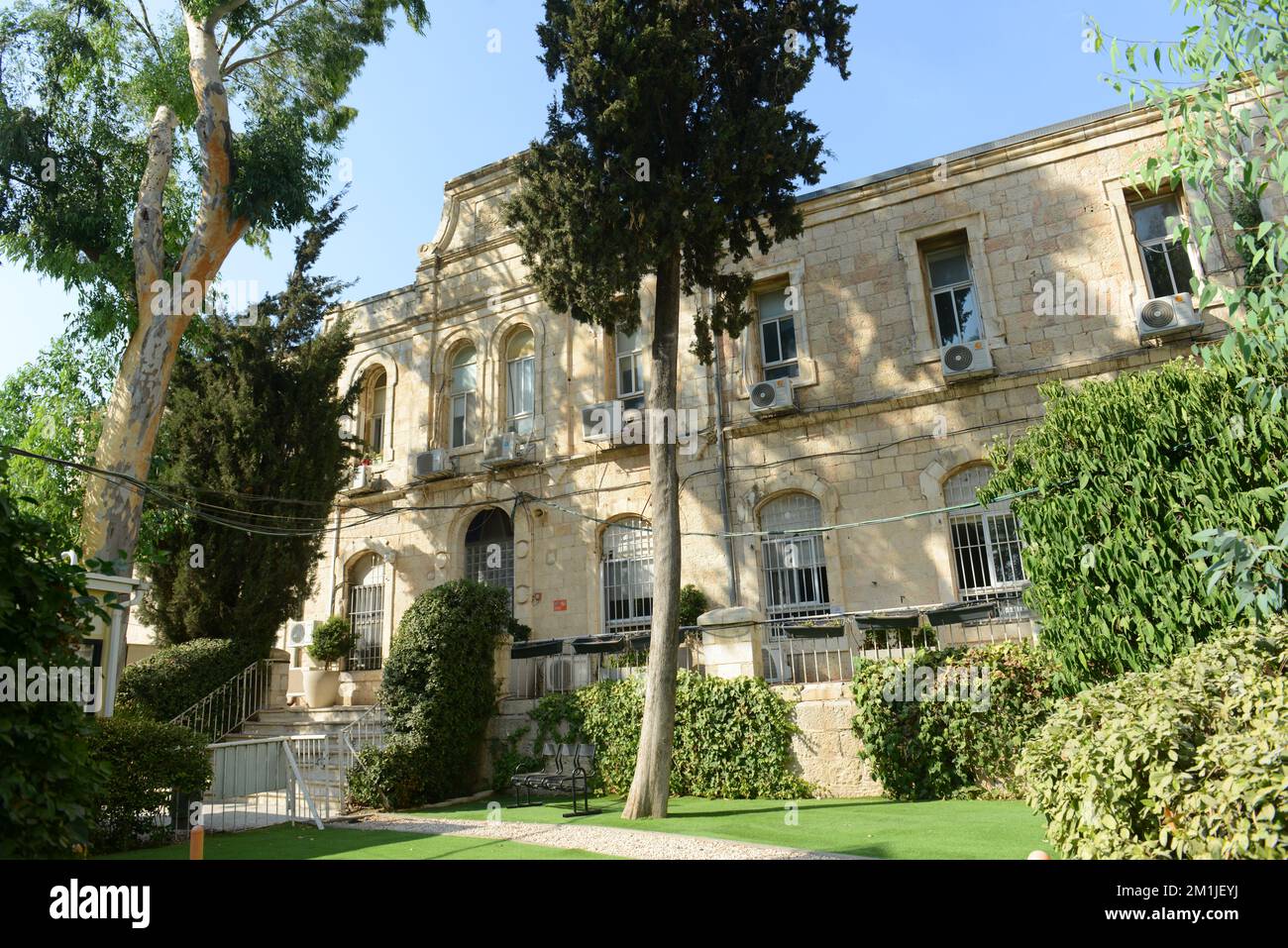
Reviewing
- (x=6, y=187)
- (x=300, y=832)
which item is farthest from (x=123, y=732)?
(x=6, y=187)

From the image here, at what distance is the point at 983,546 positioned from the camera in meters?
14.2

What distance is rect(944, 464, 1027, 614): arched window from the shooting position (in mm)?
13852

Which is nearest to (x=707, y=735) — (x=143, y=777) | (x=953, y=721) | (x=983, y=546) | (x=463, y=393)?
(x=953, y=721)

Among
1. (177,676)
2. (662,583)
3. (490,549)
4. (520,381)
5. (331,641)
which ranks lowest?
(177,676)

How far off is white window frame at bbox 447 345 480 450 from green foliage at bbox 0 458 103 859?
15396 millimetres

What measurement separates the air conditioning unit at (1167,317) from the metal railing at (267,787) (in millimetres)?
14880

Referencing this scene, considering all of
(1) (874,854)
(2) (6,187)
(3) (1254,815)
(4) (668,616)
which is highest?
(2) (6,187)

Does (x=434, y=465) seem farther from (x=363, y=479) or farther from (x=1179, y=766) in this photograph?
(x=1179, y=766)

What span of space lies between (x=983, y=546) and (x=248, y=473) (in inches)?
555

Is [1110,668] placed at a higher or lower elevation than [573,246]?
lower

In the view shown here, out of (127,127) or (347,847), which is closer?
(347,847)

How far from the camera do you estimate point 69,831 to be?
13.5ft

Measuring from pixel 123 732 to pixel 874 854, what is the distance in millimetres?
9305

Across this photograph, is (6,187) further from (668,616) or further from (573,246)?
(668,616)
